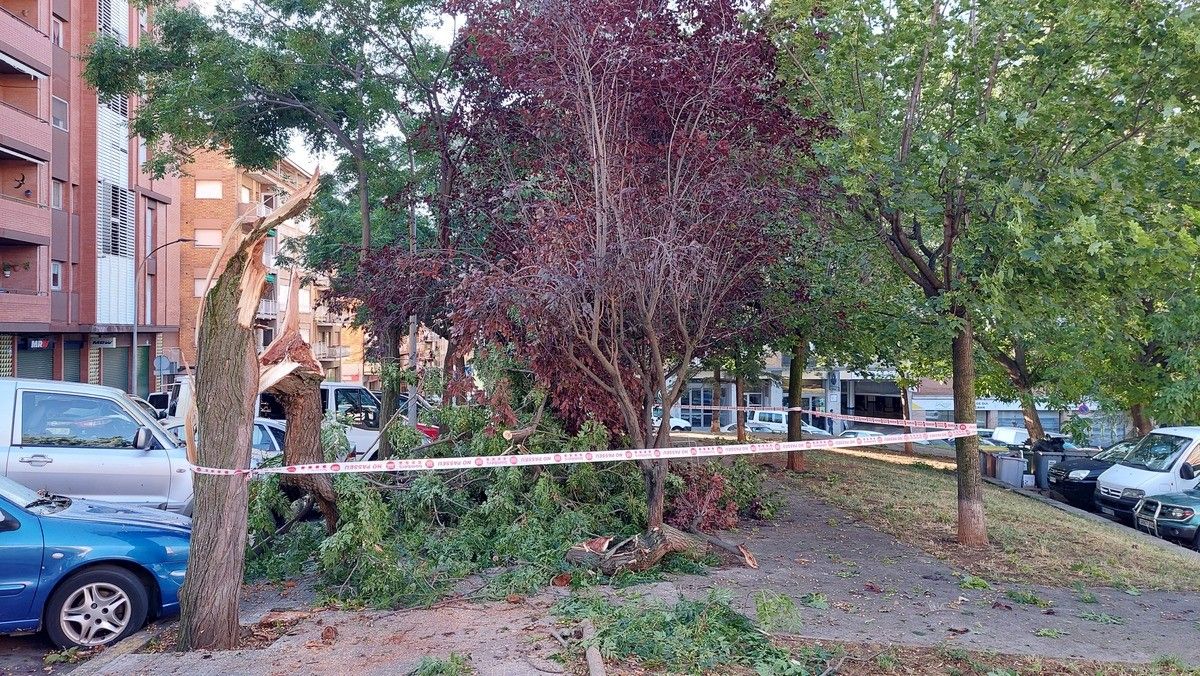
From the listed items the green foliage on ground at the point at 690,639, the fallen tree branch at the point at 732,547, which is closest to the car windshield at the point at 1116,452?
the fallen tree branch at the point at 732,547

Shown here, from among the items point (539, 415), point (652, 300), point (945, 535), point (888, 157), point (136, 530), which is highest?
point (888, 157)

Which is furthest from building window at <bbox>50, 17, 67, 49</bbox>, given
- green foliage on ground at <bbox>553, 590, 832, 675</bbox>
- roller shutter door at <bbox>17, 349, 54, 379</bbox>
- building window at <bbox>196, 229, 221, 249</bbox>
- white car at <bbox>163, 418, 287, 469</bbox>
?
green foliage on ground at <bbox>553, 590, 832, 675</bbox>

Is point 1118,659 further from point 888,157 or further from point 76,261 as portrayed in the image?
point 76,261

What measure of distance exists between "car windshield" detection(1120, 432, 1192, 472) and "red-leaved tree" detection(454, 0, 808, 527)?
29.5 feet

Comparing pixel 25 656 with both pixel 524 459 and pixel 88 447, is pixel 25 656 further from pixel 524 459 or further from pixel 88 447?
pixel 524 459

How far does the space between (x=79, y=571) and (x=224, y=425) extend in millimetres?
1706

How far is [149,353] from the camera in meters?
35.2

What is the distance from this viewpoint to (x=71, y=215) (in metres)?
28.9

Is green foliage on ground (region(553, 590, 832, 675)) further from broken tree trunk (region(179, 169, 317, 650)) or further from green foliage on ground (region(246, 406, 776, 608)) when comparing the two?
broken tree trunk (region(179, 169, 317, 650))

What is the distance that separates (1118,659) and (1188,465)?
9.66 metres

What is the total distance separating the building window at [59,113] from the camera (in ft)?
91.5

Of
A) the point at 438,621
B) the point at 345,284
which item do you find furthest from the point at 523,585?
the point at 345,284

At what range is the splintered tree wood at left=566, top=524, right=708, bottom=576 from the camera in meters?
8.04

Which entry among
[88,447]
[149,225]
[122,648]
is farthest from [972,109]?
[149,225]
